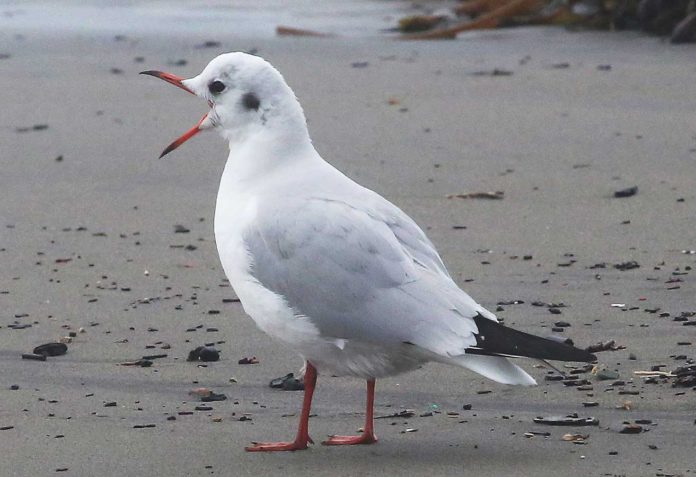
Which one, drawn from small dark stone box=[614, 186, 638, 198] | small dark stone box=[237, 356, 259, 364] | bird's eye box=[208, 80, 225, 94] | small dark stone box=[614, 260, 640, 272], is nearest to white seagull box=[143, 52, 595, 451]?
bird's eye box=[208, 80, 225, 94]

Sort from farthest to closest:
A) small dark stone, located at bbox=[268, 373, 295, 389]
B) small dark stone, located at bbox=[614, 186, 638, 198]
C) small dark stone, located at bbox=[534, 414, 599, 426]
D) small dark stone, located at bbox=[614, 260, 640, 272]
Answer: small dark stone, located at bbox=[614, 186, 638, 198], small dark stone, located at bbox=[614, 260, 640, 272], small dark stone, located at bbox=[268, 373, 295, 389], small dark stone, located at bbox=[534, 414, 599, 426]

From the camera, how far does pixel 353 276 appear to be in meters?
3.99

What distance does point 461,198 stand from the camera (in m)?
6.86

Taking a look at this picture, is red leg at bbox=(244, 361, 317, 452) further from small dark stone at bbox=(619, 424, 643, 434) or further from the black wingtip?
small dark stone at bbox=(619, 424, 643, 434)

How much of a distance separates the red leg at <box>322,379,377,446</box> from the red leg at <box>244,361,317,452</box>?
3.2 inches

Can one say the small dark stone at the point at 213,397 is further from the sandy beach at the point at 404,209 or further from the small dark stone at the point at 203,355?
the small dark stone at the point at 203,355

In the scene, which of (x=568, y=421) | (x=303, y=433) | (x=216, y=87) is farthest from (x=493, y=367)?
(x=216, y=87)

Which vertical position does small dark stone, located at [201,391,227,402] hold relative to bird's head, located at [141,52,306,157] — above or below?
below

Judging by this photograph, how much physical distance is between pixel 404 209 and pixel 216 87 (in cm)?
247

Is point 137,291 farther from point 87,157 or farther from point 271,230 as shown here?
point 87,157

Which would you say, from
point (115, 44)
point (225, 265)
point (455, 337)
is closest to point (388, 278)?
point (455, 337)

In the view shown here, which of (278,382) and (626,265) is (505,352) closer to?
(278,382)

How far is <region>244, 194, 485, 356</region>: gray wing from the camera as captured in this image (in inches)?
154

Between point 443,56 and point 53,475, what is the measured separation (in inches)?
281
